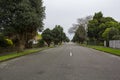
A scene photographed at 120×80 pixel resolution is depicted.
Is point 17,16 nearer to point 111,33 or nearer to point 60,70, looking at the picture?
point 60,70

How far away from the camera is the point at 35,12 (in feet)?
108

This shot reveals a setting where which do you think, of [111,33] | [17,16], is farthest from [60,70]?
[111,33]

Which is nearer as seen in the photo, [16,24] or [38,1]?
[16,24]

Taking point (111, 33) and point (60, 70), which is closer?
point (60, 70)

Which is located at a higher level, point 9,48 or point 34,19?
point 34,19

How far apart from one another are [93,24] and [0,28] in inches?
2040

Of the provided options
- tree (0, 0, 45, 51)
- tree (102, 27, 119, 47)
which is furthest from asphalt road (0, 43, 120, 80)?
tree (102, 27, 119, 47)

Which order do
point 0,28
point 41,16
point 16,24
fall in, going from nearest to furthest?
point 16,24 → point 0,28 → point 41,16

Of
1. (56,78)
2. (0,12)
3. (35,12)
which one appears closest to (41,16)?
(35,12)

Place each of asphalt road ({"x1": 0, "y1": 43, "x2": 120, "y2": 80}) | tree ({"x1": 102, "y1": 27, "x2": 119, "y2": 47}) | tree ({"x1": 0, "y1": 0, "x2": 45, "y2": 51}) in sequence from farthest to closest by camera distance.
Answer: tree ({"x1": 102, "y1": 27, "x2": 119, "y2": 47})
tree ({"x1": 0, "y1": 0, "x2": 45, "y2": 51})
asphalt road ({"x1": 0, "y1": 43, "x2": 120, "y2": 80})

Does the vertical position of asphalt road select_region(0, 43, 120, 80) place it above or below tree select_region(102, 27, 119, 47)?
below

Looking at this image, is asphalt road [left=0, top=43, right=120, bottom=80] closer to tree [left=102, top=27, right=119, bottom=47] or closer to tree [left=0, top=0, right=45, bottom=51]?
tree [left=0, top=0, right=45, bottom=51]

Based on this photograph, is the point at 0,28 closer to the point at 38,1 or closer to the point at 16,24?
the point at 16,24

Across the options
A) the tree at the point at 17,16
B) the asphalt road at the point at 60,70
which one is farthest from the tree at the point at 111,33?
the asphalt road at the point at 60,70
